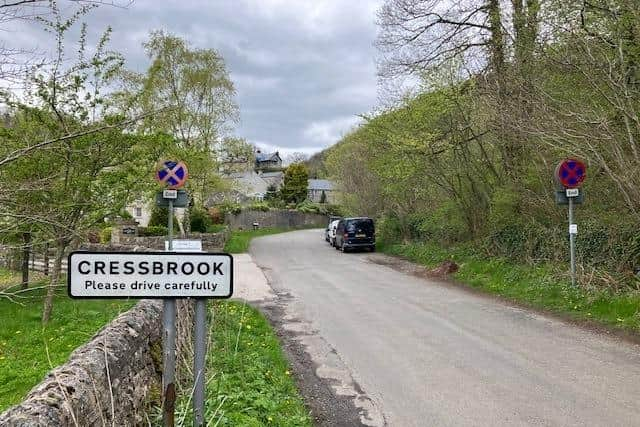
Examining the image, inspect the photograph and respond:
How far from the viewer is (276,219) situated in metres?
54.7

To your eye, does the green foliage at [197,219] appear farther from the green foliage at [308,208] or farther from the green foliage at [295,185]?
the green foliage at [295,185]

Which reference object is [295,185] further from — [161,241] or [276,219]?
[161,241]

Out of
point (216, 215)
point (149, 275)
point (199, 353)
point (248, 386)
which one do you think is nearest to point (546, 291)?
point (248, 386)

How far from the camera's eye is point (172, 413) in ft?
9.68

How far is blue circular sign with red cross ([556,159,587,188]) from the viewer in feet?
34.6

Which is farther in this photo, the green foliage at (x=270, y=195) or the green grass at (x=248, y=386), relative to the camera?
the green foliage at (x=270, y=195)

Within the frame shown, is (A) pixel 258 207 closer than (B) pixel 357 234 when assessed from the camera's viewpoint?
No

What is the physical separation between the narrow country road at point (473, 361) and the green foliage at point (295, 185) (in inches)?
2239

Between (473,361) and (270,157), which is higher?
(270,157)

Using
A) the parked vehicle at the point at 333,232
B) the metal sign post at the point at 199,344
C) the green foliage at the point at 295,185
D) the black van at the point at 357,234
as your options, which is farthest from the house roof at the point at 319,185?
the metal sign post at the point at 199,344

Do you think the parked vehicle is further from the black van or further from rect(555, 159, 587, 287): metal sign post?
rect(555, 159, 587, 287): metal sign post

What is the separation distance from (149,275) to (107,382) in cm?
105

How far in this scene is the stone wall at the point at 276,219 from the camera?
1938 inches

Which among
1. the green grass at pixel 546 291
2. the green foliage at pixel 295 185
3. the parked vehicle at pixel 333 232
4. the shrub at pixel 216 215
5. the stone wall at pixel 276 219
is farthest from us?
the green foliage at pixel 295 185
